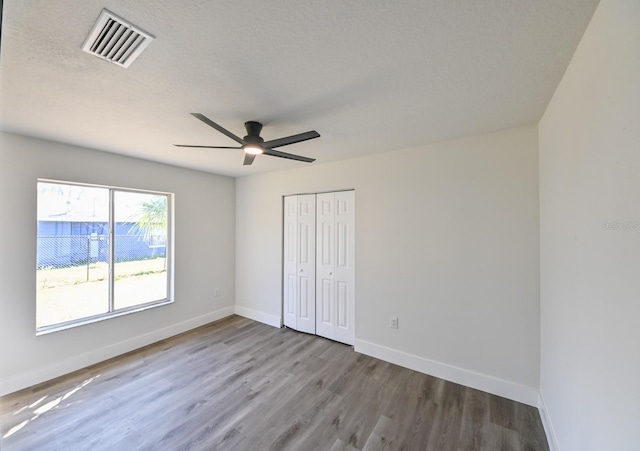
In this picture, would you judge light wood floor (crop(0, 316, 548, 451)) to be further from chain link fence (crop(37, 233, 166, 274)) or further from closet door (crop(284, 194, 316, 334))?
chain link fence (crop(37, 233, 166, 274))

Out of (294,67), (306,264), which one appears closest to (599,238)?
(294,67)

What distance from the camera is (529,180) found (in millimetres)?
2348

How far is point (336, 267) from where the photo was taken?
3611mm

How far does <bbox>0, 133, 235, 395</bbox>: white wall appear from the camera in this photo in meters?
2.52

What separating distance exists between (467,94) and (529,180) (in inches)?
43.1

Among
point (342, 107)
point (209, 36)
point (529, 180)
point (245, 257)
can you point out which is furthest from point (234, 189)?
point (529, 180)

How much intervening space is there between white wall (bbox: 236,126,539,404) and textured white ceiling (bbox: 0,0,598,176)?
1.41ft

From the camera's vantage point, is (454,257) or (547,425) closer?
(547,425)

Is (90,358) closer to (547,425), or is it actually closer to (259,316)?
(259,316)

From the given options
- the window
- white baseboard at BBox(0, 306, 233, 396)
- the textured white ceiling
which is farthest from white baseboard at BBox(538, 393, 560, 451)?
the window

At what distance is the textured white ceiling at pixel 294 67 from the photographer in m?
1.22

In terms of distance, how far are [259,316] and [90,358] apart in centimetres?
210

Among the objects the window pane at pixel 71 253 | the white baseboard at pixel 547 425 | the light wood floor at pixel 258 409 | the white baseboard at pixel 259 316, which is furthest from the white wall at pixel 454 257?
the window pane at pixel 71 253

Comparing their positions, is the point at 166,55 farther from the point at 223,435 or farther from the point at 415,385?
the point at 415,385
